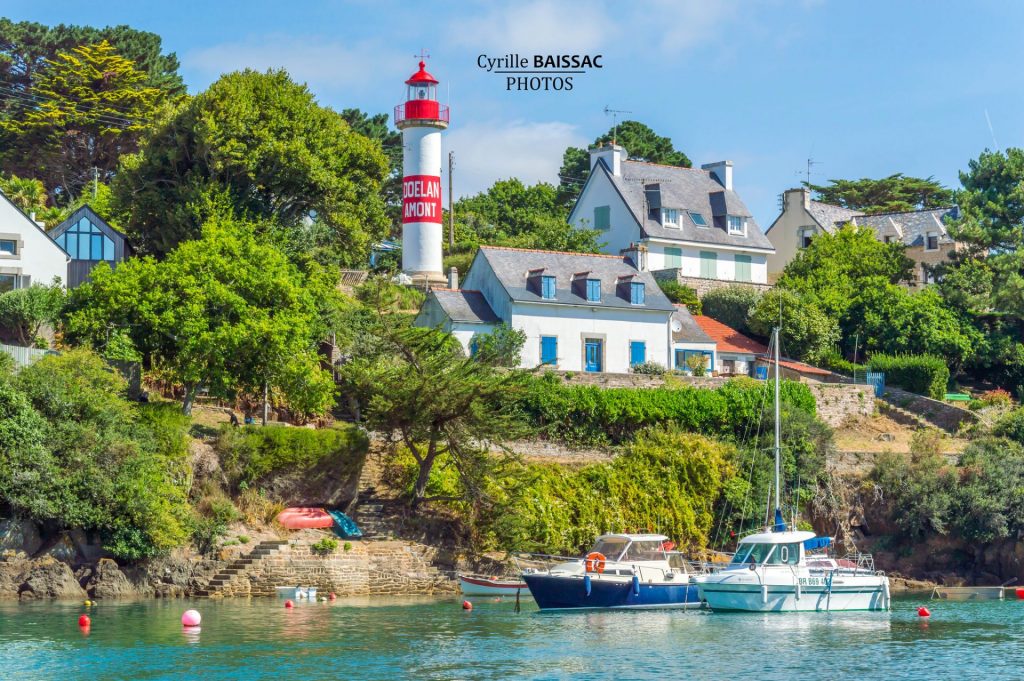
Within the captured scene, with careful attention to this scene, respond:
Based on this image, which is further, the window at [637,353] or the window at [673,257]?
the window at [673,257]

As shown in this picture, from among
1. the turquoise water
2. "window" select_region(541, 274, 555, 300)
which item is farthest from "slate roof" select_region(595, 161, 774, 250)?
the turquoise water

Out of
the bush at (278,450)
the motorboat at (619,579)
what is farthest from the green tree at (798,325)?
the bush at (278,450)

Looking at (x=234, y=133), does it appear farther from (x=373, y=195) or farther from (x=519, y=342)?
(x=519, y=342)

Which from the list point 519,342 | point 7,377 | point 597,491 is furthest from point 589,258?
point 7,377

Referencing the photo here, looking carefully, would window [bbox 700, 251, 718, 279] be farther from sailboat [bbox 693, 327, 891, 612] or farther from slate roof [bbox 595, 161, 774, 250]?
sailboat [bbox 693, 327, 891, 612]

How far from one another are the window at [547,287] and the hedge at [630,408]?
5804 mm

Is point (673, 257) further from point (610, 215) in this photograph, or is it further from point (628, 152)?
point (628, 152)

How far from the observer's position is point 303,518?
47.5m

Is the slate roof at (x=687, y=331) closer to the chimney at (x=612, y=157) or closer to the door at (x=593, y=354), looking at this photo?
the door at (x=593, y=354)

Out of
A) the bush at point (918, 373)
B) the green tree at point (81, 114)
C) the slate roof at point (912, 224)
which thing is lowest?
the bush at point (918, 373)

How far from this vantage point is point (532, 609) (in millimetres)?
43812

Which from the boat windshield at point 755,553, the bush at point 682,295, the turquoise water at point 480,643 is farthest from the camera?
the bush at point 682,295

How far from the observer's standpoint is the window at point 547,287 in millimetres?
60625

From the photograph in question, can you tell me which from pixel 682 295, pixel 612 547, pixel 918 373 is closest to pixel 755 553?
pixel 612 547
